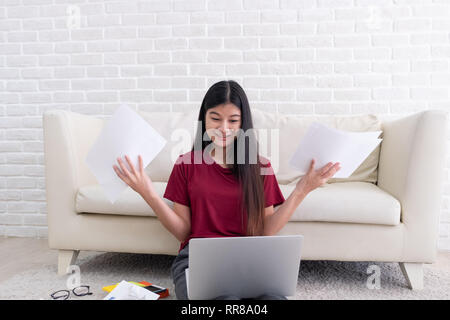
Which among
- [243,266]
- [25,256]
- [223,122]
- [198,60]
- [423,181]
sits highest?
[198,60]

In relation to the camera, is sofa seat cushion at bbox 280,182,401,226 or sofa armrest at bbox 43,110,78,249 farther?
sofa armrest at bbox 43,110,78,249

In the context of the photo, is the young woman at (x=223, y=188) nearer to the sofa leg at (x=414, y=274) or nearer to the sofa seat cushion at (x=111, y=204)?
the sofa seat cushion at (x=111, y=204)

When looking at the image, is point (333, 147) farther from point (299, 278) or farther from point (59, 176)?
point (59, 176)

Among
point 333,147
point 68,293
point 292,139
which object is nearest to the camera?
point 333,147

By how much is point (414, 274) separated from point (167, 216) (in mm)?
1085

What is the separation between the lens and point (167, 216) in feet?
3.72

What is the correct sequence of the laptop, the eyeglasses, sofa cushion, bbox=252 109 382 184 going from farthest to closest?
1. sofa cushion, bbox=252 109 382 184
2. the eyeglasses
3. the laptop

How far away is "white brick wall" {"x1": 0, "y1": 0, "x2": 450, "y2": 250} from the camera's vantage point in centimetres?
208

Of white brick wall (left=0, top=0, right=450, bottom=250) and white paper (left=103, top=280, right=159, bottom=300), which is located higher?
white brick wall (left=0, top=0, right=450, bottom=250)


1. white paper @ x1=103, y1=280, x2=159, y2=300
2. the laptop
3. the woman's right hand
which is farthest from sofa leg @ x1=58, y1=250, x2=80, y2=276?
the laptop

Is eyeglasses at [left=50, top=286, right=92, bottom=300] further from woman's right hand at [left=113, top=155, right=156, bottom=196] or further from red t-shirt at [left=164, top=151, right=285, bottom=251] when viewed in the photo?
woman's right hand at [left=113, top=155, right=156, bottom=196]

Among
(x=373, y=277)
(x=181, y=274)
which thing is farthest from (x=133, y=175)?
(x=373, y=277)
